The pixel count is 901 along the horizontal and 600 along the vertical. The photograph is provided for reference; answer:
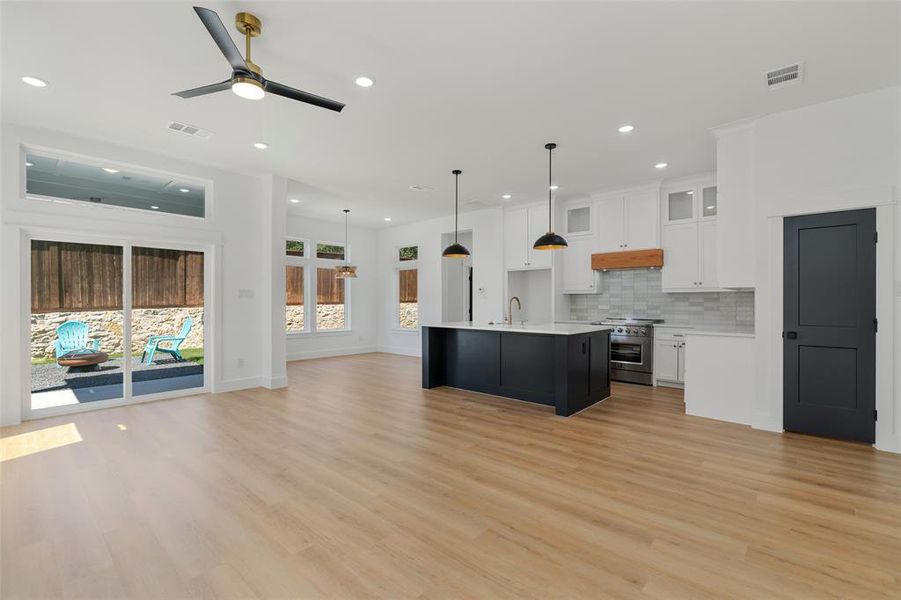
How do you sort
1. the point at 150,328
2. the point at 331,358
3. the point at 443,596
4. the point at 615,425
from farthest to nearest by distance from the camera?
the point at 331,358 → the point at 150,328 → the point at 615,425 → the point at 443,596

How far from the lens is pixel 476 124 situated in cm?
434

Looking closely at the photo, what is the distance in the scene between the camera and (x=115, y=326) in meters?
5.14

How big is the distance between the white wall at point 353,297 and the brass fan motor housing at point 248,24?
6231 mm

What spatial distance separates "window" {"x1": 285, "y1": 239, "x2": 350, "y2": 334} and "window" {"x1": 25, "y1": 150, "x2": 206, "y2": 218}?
3201 mm

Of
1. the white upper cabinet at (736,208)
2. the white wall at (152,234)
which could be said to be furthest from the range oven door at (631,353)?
the white wall at (152,234)

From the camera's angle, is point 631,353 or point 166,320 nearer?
point 166,320

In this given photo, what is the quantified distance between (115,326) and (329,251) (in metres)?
4.96

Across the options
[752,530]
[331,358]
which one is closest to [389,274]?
[331,358]

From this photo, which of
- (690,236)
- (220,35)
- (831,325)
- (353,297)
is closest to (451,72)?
(220,35)

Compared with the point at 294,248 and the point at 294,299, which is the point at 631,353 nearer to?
the point at 294,299

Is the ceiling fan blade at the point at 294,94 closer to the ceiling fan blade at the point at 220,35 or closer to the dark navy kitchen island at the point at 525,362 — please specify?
the ceiling fan blade at the point at 220,35

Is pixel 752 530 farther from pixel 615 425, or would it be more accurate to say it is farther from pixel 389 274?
pixel 389 274

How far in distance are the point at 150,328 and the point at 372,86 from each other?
4.32 metres

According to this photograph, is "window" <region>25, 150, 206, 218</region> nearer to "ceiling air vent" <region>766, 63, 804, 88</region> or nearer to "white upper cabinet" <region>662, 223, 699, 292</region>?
"ceiling air vent" <region>766, 63, 804, 88</region>
